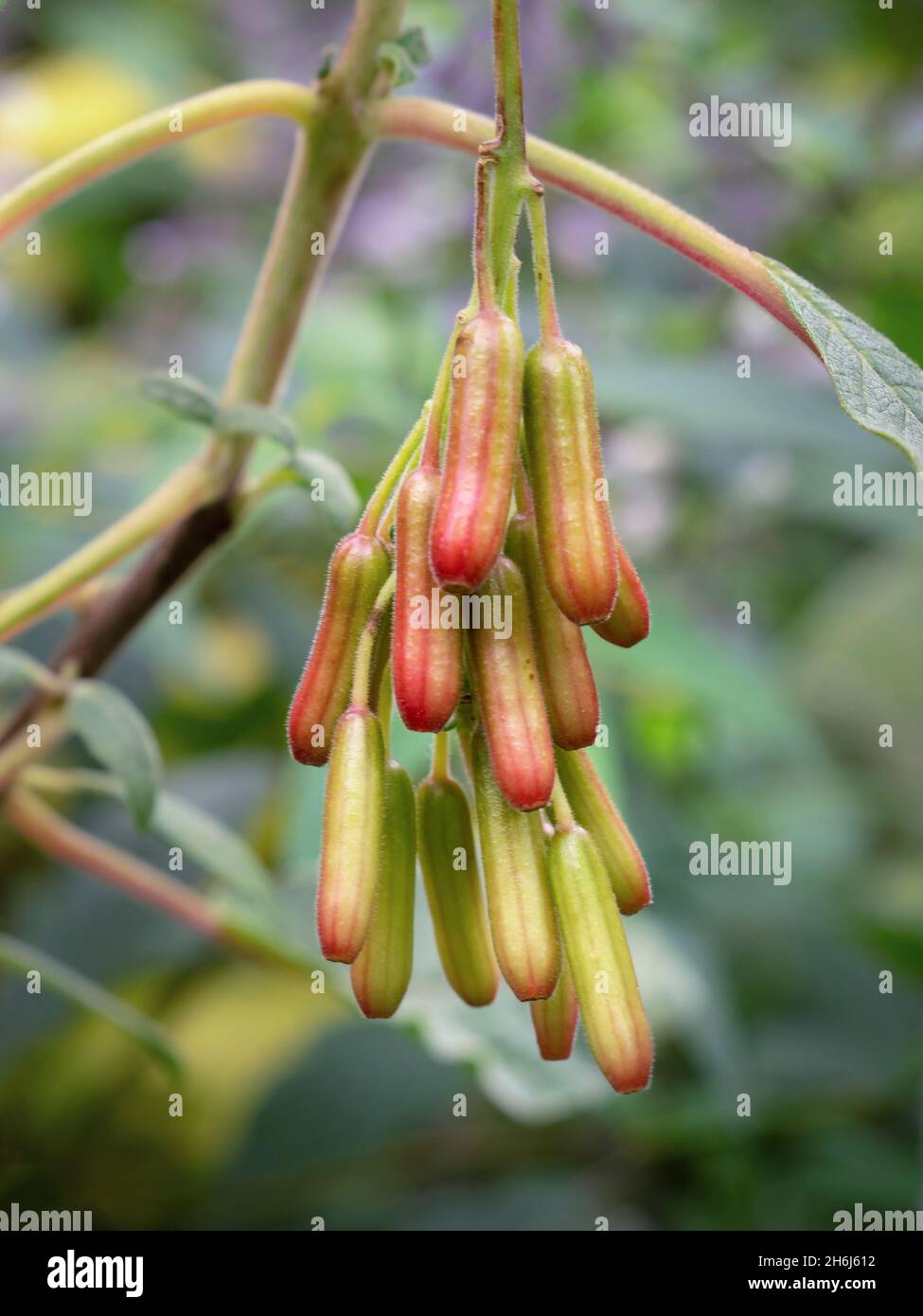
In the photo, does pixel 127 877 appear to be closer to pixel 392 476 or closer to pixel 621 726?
pixel 392 476

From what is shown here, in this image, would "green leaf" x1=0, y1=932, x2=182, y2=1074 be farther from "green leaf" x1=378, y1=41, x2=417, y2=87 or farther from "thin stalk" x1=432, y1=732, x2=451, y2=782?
"green leaf" x1=378, y1=41, x2=417, y2=87

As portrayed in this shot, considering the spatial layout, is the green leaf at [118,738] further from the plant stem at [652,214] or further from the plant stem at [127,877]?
the plant stem at [652,214]

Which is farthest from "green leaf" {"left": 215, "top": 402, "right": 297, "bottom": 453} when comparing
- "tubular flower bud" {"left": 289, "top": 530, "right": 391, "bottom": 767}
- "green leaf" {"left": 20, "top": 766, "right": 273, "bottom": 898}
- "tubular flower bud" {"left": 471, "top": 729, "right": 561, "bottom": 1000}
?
"green leaf" {"left": 20, "top": 766, "right": 273, "bottom": 898}

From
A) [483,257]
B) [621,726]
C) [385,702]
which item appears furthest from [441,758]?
[621,726]

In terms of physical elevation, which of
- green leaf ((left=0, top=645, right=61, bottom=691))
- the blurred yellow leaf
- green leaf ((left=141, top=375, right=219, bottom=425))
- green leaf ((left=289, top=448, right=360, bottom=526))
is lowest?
green leaf ((left=0, top=645, right=61, bottom=691))

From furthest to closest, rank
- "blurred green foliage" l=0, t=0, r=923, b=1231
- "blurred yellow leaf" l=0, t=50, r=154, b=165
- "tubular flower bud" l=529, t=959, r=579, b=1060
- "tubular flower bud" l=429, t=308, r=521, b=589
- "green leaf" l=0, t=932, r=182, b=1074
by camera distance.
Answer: "blurred yellow leaf" l=0, t=50, r=154, b=165 → "blurred green foliage" l=0, t=0, r=923, b=1231 → "green leaf" l=0, t=932, r=182, b=1074 → "tubular flower bud" l=529, t=959, r=579, b=1060 → "tubular flower bud" l=429, t=308, r=521, b=589

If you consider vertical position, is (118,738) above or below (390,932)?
above
